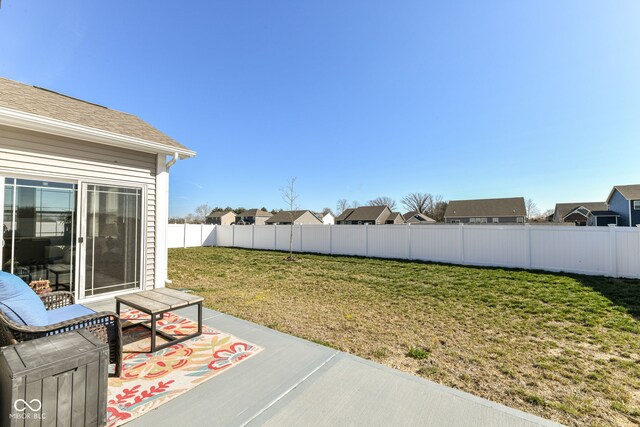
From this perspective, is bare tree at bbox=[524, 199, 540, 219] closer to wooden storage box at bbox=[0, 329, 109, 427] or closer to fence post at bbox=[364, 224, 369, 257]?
fence post at bbox=[364, 224, 369, 257]

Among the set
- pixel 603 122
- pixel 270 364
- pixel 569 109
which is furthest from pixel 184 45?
pixel 603 122

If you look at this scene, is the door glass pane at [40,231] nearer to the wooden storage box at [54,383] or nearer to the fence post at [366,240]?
the wooden storage box at [54,383]

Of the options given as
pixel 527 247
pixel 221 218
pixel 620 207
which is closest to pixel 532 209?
pixel 620 207

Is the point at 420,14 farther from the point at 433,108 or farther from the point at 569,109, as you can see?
the point at 569,109

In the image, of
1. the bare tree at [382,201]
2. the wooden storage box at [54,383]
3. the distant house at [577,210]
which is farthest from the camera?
the bare tree at [382,201]

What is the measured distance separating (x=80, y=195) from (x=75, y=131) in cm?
110

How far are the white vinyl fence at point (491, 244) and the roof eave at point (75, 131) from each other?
937 cm

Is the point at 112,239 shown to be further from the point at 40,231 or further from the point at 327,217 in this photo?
the point at 327,217

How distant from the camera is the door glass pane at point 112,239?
479cm

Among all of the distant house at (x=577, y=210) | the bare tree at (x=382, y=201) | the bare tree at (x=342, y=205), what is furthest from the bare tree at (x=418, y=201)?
the distant house at (x=577, y=210)

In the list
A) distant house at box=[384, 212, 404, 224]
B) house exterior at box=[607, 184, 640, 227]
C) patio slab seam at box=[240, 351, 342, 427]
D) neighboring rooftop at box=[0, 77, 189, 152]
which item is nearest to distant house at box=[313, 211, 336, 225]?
distant house at box=[384, 212, 404, 224]

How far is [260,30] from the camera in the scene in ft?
30.2

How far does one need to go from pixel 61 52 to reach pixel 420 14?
33.2ft

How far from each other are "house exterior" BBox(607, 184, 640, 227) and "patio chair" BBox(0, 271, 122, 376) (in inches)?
1388
